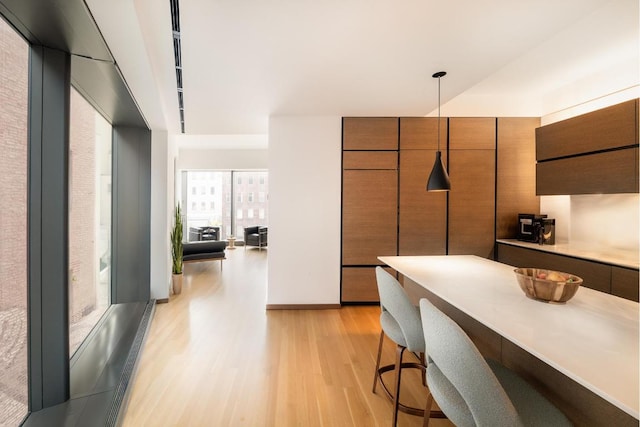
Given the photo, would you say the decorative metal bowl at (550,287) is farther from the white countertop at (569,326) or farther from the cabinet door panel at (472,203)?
the cabinet door panel at (472,203)

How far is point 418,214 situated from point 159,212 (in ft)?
11.2

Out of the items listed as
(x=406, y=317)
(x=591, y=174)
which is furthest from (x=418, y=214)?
(x=406, y=317)

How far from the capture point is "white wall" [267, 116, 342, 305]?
4.10m

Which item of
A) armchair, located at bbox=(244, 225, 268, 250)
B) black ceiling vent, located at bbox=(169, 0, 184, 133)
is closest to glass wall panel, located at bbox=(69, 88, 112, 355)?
black ceiling vent, located at bbox=(169, 0, 184, 133)

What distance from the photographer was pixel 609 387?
85 centimetres

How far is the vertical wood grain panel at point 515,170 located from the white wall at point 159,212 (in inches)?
173

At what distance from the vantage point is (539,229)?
12.1ft

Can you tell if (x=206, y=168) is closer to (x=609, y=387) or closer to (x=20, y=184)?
(x=20, y=184)

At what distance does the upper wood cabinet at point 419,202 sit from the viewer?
4.15 meters

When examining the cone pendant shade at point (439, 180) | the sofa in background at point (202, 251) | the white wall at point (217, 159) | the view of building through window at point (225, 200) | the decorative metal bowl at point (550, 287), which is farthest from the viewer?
the view of building through window at point (225, 200)

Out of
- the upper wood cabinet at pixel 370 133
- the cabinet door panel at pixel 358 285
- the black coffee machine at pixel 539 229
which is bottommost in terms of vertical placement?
the cabinet door panel at pixel 358 285

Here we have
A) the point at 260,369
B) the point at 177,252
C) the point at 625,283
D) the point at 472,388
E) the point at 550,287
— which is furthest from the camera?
the point at 177,252

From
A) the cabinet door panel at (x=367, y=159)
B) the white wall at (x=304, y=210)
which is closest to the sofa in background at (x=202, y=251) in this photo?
the white wall at (x=304, y=210)

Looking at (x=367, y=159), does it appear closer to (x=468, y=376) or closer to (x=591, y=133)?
(x=591, y=133)
